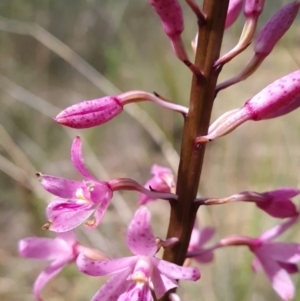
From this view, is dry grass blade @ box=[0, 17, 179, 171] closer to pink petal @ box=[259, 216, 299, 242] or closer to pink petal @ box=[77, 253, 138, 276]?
pink petal @ box=[259, 216, 299, 242]

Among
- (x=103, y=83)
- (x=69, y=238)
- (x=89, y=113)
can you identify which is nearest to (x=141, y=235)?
(x=89, y=113)

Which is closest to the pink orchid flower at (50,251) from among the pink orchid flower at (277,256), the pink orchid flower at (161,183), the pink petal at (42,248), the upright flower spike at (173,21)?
the pink petal at (42,248)

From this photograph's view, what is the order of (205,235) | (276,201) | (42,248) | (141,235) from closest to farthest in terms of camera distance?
(141,235) → (276,201) → (42,248) → (205,235)

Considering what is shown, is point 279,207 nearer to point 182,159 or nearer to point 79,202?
point 182,159

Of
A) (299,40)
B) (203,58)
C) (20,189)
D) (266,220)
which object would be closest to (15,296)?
(20,189)

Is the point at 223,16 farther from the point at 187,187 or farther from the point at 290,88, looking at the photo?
the point at 187,187

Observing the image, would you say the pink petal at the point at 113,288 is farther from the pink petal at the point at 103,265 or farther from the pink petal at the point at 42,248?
the pink petal at the point at 42,248
